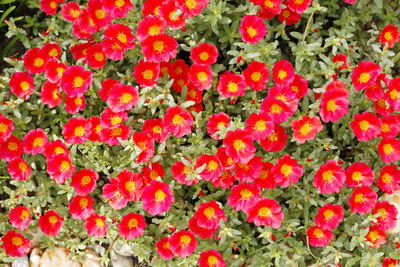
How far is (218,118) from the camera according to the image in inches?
106

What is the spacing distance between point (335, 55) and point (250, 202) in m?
1.25

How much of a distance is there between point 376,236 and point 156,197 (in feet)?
4.93

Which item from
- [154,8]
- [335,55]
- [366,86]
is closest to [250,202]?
[366,86]

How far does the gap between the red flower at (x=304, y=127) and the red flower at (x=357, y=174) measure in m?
0.35

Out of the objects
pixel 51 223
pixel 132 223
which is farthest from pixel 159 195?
pixel 51 223

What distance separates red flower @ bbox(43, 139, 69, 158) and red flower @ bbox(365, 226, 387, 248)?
2.13 meters

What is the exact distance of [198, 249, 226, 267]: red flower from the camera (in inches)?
102

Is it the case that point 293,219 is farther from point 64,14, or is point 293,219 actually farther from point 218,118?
point 64,14

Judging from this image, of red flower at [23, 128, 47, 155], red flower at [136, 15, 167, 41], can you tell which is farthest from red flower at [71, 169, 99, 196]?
red flower at [136, 15, 167, 41]

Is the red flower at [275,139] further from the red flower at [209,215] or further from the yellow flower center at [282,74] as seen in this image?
the red flower at [209,215]

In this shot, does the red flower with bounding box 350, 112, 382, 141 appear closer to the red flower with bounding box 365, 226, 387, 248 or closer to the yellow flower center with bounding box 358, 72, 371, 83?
the yellow flower center with bounding box 358, 72, 371, 83

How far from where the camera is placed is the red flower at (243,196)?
8.56 feet

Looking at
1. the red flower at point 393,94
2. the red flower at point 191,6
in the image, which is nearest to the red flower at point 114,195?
the red flower at point 191,6

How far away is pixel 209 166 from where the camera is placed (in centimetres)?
257
